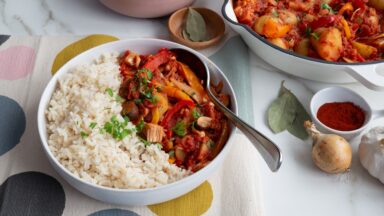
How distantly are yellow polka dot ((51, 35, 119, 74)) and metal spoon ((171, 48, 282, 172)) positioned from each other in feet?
1.32

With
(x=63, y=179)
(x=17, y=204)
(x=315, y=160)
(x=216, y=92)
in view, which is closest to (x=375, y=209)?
(x=315, y=160)

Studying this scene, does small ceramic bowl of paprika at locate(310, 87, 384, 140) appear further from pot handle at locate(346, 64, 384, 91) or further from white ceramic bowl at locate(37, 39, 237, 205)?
white ceramic bowl at locate(37, 39, 237, 205)

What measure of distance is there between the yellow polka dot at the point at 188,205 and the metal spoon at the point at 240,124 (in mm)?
232

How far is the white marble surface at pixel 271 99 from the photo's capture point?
1548 mm

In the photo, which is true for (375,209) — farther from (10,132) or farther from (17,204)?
(10,132)

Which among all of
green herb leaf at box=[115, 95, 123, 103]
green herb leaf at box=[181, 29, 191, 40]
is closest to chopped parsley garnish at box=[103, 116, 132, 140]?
green herb leaf at box=[115, 95, 123, 103]

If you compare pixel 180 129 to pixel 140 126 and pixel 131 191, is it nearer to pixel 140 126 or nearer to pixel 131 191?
pixel 140 126

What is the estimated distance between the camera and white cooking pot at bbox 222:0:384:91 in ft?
5.40

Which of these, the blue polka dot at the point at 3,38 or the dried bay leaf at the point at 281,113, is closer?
the dried bay leaf at the point at 281,113

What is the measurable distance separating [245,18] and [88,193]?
0.93 m

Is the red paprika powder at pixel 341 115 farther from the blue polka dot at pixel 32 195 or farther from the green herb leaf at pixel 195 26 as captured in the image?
the blue polka dot at pixel 32 195

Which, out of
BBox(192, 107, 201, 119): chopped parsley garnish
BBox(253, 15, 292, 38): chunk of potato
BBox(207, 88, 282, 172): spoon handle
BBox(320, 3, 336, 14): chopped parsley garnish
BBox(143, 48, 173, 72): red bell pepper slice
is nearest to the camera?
BBox(207, 88, 282, 172): spoon handle

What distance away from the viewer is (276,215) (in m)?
1.52

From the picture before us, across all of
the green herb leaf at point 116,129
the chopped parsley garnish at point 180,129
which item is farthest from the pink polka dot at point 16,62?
the chopped parsley garnish at point 180,129
